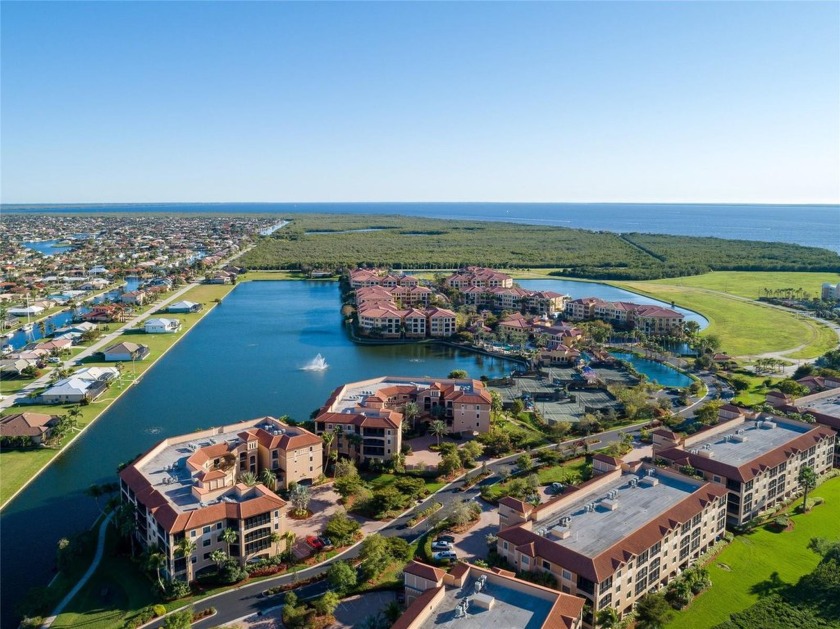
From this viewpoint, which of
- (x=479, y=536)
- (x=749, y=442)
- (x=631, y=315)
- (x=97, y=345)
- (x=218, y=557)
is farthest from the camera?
(x=631, y=315)

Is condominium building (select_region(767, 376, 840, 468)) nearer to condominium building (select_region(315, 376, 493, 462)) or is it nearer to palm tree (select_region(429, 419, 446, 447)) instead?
condominium building (select_region(315, 376, 493, 462))

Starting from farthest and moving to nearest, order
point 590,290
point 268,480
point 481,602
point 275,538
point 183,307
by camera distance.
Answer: point 590,290
point 183,307
point 268,480
point 275,538
point 481,602

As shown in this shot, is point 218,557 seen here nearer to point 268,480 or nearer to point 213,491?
point 213,491

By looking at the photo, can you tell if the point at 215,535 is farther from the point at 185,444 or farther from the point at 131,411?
the point at 131,411

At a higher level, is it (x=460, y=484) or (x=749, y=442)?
(x=749, y=442)

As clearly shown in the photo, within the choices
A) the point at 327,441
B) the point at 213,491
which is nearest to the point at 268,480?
the point at 213,491

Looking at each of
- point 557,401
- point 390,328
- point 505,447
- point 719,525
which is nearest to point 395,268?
point 390,328

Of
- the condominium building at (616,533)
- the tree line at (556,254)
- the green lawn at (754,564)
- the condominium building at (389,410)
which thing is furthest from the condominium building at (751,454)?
→ the tree line at (556,254)
